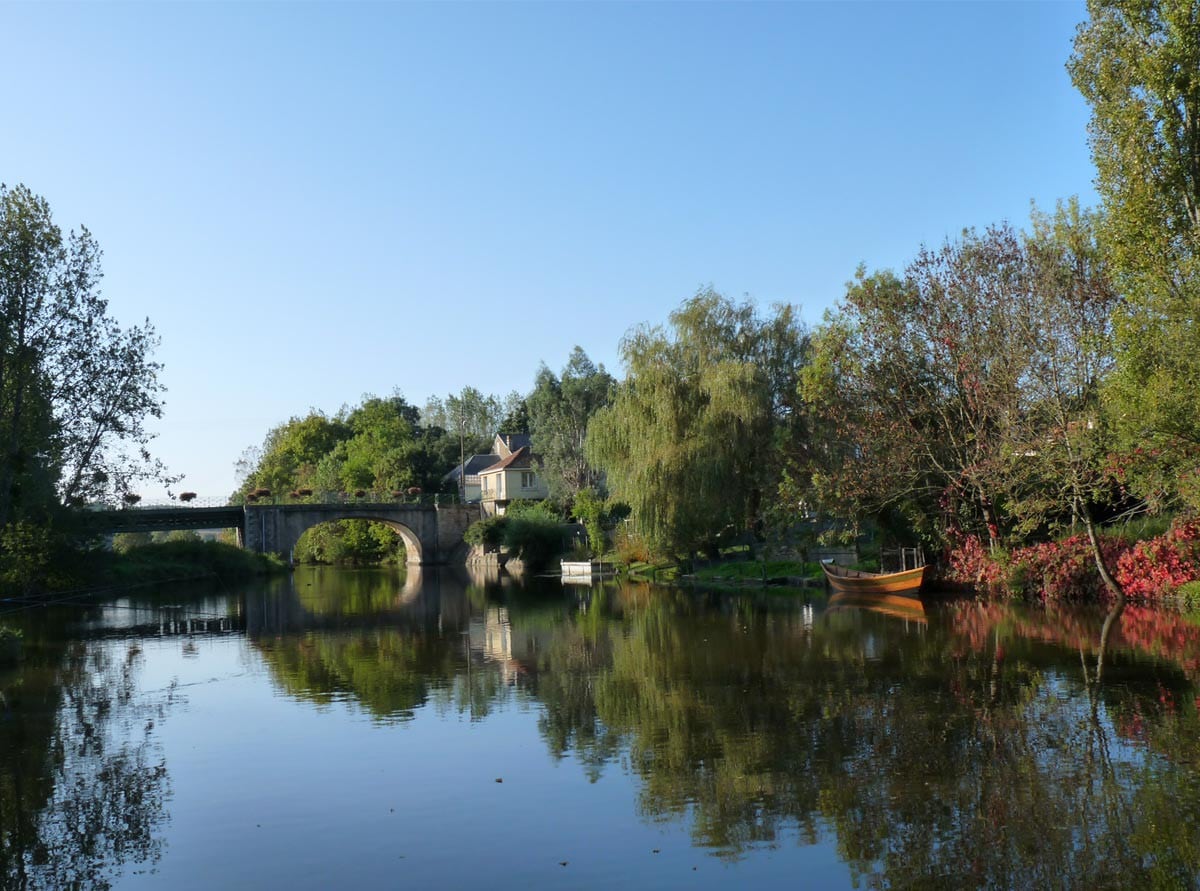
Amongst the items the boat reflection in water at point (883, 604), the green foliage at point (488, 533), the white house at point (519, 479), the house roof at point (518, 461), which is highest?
the house roof at point (518, 461)

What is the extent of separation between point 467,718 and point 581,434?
211ft

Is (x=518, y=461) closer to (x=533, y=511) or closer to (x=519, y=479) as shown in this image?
(x=519, y=479)

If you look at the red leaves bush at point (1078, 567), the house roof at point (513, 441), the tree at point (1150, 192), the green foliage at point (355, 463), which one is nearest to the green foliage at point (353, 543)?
the green foliage at point (355, 463)

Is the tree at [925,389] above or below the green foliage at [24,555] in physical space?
above

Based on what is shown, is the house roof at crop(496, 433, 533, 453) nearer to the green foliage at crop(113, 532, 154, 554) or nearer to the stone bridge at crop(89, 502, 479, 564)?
the stone bridge at crop(89, 502, 479, 564)

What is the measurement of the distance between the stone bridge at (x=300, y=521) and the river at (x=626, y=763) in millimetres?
33504

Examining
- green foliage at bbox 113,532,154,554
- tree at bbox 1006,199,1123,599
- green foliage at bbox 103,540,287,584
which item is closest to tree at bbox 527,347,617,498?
green foliage at bbox 103,540,287,584

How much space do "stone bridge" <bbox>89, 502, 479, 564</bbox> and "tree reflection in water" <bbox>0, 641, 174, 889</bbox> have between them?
102 feet

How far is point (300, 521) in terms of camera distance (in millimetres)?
71062

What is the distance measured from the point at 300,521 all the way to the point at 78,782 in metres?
60.1

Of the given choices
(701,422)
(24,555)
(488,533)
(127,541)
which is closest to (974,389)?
(701,422)

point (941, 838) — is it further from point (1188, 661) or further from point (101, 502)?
point (101, 502)

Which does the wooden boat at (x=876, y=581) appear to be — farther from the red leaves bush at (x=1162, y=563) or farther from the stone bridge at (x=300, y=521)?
the stone bridge at (x=300, y=521)

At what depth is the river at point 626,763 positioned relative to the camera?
9.19 meters
